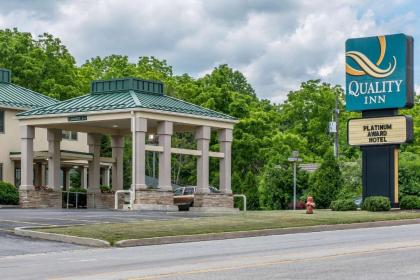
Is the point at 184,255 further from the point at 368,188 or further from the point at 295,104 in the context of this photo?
the point at 295,104

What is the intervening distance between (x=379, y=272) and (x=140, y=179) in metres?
27.6

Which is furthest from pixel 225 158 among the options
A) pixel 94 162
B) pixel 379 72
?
pixel 379 72

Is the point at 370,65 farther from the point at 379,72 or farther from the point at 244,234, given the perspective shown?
the point at 244,234

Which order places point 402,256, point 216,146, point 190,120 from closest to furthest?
point 402,256 → point 190,120 → point 216,146

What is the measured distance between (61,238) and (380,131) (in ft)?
67.5

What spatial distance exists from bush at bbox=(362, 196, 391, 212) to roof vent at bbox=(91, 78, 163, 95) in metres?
13.5

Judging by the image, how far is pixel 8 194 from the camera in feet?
150

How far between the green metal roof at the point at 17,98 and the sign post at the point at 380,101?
18.6 metres

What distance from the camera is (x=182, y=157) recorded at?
7225cm

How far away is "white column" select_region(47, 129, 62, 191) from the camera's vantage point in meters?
46.8

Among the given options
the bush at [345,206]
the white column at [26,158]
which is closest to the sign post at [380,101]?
the bush at [345,206]

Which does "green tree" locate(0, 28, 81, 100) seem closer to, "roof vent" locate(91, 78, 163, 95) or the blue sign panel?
"roof vent" locate(91, 78, 163, 95)

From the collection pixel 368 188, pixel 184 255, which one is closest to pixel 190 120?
pixel 368 188

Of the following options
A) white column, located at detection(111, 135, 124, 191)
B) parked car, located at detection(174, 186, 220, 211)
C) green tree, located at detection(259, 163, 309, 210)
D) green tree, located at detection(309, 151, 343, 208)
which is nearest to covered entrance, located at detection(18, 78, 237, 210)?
white column, located at detection(111, 135, 124, 191)
